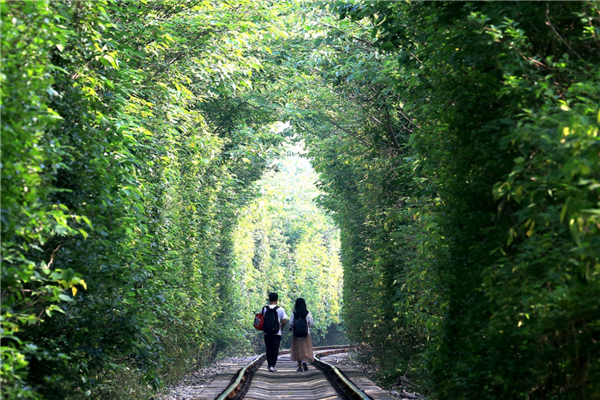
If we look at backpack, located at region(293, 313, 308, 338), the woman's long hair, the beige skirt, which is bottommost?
the beige skirt

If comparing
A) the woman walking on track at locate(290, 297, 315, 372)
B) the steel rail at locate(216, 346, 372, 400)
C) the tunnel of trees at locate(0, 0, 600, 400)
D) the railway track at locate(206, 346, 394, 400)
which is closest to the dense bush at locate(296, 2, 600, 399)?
the tunnel of trees at locate(0, 0, 600, 400)

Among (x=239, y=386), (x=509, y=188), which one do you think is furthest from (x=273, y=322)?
(x=509, y=188)

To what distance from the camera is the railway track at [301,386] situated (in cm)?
1213

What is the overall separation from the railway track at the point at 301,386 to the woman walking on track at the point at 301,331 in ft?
1.77

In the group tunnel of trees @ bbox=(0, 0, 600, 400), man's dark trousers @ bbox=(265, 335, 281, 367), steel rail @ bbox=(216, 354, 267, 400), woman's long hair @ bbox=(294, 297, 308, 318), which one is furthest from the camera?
woman's long hair @ bbox=(294, 297, 308, 318)

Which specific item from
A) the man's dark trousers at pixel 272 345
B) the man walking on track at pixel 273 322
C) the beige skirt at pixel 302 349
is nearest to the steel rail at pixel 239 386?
the man's dark trousers at pixel 272 345

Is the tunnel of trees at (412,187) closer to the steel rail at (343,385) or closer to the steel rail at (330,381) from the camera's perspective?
the steel rail at (343,385)

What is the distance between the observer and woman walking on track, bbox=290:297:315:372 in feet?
57.5

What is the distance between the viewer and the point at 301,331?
57.7 feet

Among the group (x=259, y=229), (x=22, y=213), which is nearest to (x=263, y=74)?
(x=22, y=213)

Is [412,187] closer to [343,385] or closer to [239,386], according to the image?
[343,385]

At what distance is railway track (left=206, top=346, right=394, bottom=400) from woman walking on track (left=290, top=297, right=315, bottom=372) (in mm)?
538

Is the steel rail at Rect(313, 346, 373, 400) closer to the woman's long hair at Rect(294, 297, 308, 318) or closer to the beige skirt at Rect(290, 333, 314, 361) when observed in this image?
the beige skirt at Rect(290, 333, 314, 361)

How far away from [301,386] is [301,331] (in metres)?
2.63
